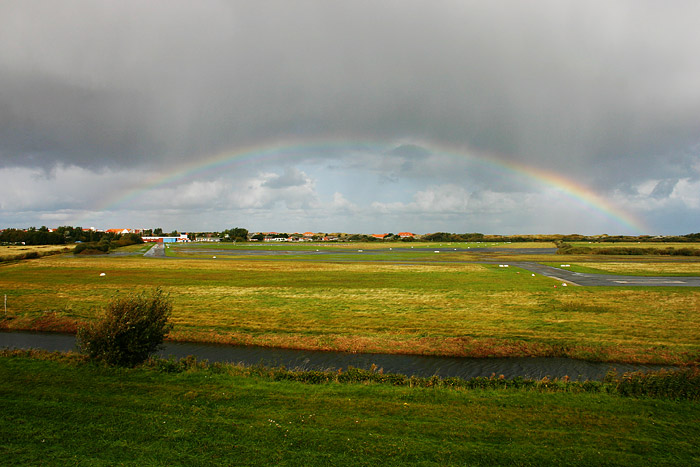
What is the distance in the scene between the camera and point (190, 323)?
2962 centimetres

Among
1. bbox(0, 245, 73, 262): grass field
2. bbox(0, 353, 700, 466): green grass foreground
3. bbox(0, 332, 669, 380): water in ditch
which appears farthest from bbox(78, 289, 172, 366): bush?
bbox(0, 245, 73, 262): grass field

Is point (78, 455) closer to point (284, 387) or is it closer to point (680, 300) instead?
point (284, 387)

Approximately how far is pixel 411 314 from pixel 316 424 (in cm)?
2209

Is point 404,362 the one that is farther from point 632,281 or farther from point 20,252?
point 20,252

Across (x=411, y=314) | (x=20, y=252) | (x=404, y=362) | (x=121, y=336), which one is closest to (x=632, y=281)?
(x=411, y=314)

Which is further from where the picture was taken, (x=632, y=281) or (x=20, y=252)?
(x=20, y=252)

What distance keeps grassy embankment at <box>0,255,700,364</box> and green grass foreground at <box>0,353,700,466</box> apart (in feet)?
37.2

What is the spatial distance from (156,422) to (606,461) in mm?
11459

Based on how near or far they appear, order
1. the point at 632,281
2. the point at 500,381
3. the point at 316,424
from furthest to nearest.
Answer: the point at 632,281 < the point at 500,381 < the point at 316,424

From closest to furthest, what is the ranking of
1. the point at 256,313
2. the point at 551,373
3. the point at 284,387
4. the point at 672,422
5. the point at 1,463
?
1. the point at 1,463
2. the point at 672,422
3. the point at 284,387
4. the point at 551,373
5. the point at 256,313

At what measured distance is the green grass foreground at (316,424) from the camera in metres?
9.16

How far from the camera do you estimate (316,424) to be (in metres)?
10.7

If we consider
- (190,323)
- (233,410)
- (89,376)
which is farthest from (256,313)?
(233,410)

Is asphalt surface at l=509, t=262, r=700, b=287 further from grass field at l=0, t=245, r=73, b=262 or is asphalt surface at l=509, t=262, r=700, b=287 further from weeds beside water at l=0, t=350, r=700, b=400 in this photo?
grass field at l=0, t=245, r=73, b=262
